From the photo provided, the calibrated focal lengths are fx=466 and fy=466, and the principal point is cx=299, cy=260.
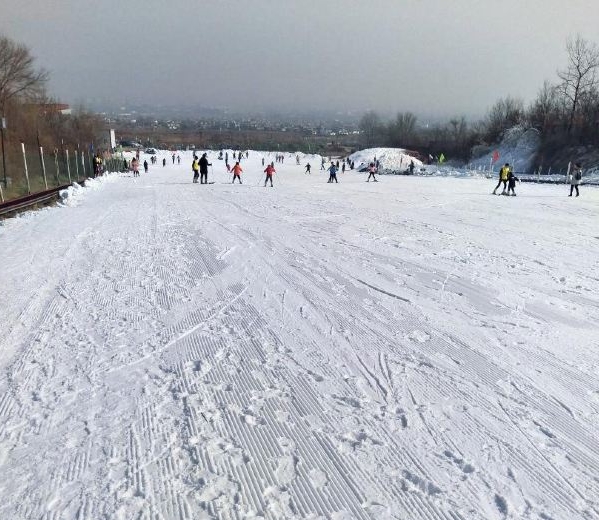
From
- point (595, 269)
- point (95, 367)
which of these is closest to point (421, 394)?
point (95, 367)

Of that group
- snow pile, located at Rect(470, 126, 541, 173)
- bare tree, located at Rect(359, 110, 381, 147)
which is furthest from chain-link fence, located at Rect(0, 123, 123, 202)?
bare tree, located at Rect(359, 110, 381, 147)

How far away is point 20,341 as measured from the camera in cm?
548

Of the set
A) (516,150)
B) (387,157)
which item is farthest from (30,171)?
(387,157)

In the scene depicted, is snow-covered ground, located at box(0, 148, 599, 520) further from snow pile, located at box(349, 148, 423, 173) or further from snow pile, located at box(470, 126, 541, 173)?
snow pile, located at box(349, 148, 423, 173)

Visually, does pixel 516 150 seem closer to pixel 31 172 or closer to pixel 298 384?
pixel 31 172

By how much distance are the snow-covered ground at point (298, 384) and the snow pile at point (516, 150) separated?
60.9m

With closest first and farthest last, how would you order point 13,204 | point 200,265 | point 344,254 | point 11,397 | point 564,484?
1. point 564,484
2. point 11,397
3. point 200,265
4. point 344,254
5. point 13,204

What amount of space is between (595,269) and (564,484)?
6908mm

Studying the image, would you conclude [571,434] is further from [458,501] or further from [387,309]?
[387,309]

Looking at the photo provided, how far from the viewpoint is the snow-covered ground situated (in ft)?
10.4

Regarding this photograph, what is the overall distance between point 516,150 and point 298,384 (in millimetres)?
73813

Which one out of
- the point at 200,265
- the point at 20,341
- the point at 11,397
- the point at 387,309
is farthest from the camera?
the point at 200,265

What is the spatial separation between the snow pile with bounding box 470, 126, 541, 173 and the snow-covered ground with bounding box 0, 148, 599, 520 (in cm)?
6088

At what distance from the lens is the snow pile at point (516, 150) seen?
212 ft
